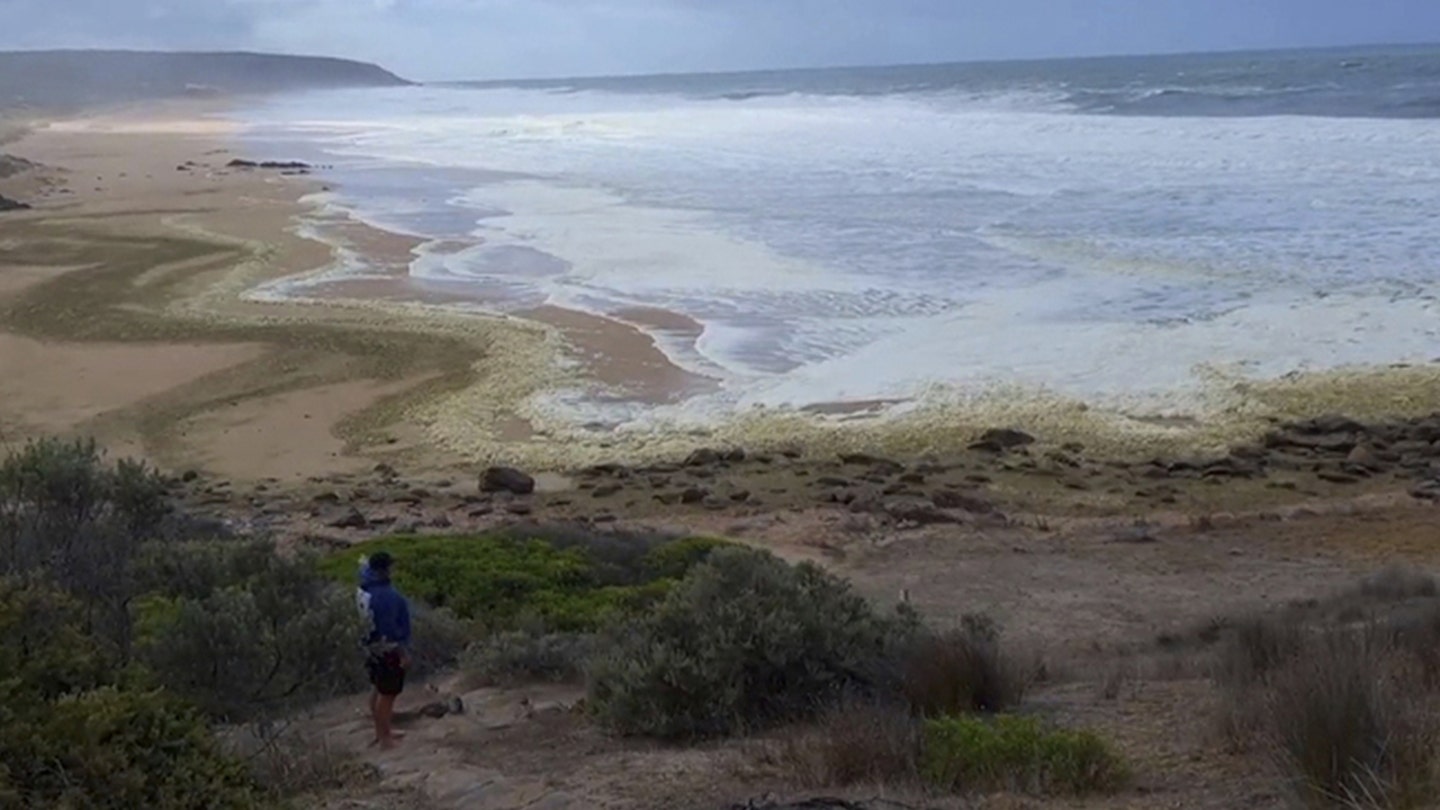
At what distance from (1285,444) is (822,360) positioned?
19.1 ft

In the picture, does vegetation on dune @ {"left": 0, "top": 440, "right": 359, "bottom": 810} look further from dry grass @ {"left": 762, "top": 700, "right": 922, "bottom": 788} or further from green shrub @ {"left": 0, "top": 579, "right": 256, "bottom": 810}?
dry grass @ {"left": 762, "top": 700, "right": 922, "bottom": 788}

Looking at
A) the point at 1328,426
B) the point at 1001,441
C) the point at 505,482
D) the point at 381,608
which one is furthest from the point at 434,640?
the point at 1328,426

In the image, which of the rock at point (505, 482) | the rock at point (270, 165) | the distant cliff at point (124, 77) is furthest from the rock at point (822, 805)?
the distant cliff at point (124, 77)

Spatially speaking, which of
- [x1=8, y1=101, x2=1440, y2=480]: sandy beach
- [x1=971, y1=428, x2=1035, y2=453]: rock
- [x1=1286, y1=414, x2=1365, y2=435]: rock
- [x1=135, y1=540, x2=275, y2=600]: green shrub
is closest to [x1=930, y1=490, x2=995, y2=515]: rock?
[x1=971, y1=428, x2=1035, y2=453]: rock

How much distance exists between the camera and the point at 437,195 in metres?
40.8

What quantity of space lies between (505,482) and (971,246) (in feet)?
50.0

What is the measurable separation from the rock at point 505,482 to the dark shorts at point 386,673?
673 cm

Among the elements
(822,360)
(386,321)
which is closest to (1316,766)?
(822,360)

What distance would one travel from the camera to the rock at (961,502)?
1324cm

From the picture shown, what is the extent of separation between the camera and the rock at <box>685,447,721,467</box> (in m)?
14.7

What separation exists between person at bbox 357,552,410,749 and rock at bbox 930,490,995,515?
22.4 ft

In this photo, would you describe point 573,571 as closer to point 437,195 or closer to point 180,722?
point 180,722

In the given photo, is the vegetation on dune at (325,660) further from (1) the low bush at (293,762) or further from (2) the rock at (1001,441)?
(2) the rock at (1001,441)

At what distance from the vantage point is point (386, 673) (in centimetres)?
707
